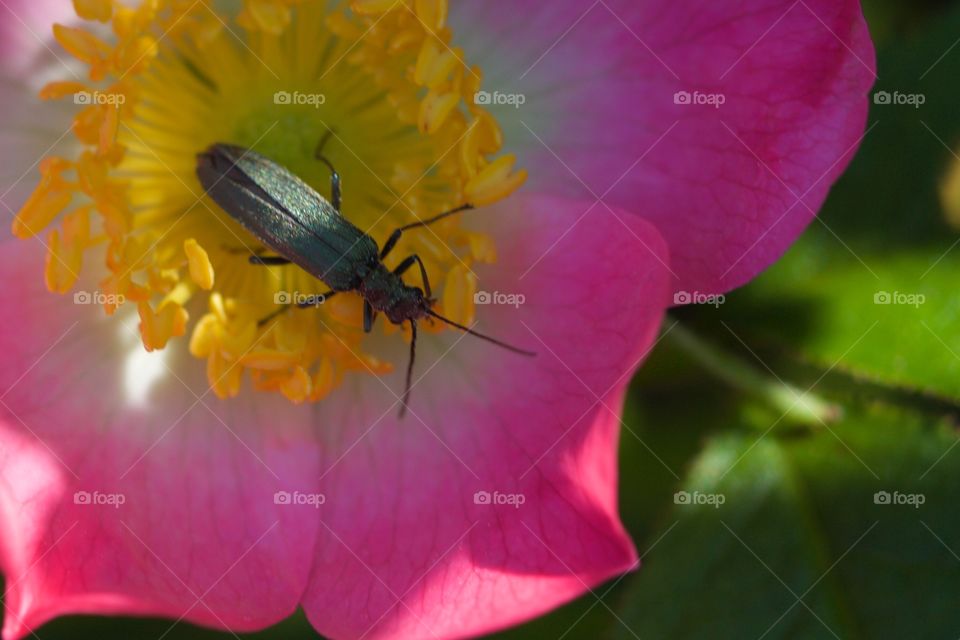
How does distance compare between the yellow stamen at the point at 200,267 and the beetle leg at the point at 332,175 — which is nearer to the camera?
the yellow stamen at the point at 200,267

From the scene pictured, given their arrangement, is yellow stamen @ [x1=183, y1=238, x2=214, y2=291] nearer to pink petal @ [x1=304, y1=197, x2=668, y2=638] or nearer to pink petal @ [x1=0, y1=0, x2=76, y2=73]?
pink petal @ [x1=304, y1=197, x2=668, y2=638]

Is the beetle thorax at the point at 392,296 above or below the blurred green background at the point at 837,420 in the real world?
above

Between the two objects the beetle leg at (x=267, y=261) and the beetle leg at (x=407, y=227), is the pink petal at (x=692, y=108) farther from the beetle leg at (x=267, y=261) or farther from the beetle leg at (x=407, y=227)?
the beetle leg at (x=267, y=261)

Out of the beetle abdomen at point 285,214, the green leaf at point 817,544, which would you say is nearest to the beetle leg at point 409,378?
the beetle abdomen at point 285,214

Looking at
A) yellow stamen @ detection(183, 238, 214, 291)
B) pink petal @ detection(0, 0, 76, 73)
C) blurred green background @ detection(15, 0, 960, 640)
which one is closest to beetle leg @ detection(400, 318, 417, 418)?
yellow stamen @ detection(183, 238, 214, 291)

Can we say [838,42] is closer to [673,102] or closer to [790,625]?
[673,102]
